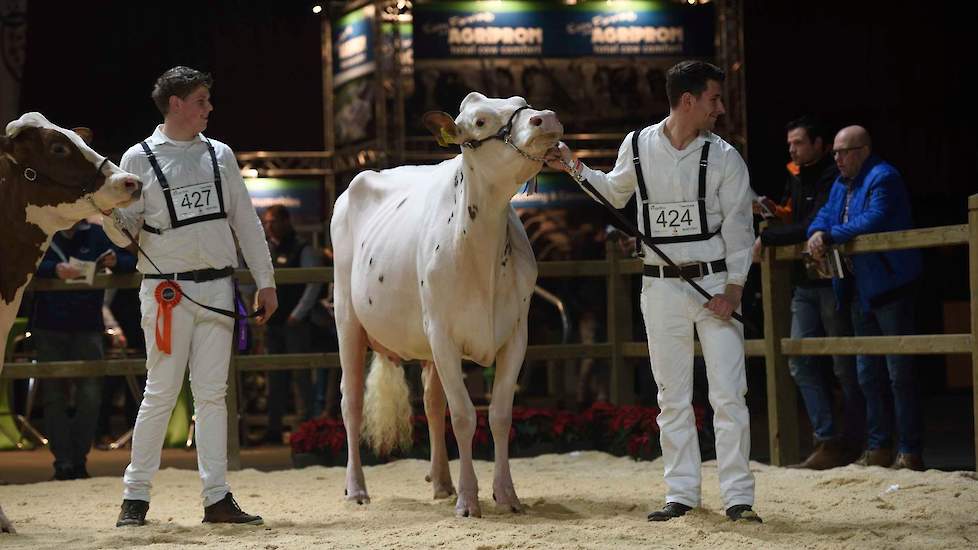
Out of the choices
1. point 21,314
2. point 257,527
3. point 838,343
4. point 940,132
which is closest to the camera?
point 257,527

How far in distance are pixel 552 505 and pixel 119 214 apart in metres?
2.33

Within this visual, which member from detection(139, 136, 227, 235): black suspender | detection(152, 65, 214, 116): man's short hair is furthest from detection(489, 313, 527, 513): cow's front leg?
detection(152, 65, 214, 116): man's short hair

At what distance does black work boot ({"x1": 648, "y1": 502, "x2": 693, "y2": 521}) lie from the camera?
5.51 metres

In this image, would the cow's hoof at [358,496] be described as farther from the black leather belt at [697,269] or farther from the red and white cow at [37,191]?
the black leather belt at [697,269]

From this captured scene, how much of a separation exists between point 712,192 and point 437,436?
224 cm

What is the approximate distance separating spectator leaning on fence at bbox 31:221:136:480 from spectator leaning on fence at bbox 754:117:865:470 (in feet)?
13.6

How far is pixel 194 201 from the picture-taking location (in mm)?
5801

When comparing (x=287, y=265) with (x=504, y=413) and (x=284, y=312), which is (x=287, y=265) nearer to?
(x=284, y=312)

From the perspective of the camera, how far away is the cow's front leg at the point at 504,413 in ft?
19.6

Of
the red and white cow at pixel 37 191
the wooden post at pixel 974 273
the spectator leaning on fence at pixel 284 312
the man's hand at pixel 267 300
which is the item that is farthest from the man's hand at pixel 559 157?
the spectator leaning on fence at pixel 284 312

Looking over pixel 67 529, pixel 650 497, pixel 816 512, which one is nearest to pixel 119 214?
pixel 67 529

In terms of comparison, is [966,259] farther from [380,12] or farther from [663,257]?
[663,257]

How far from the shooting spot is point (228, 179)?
5.94m

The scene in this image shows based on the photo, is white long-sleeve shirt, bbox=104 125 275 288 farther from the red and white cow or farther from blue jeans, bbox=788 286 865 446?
blue jeans, bbox=788 286 865 446
